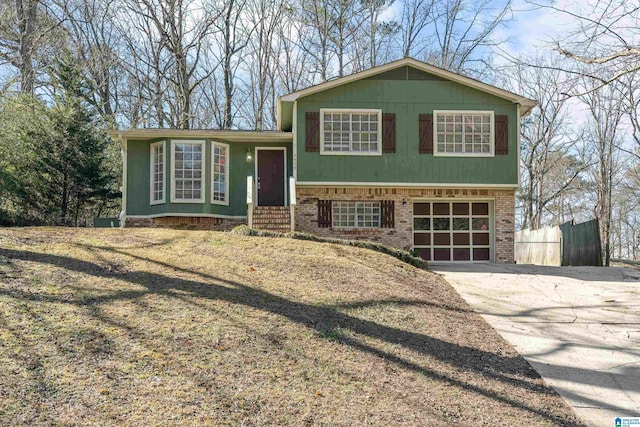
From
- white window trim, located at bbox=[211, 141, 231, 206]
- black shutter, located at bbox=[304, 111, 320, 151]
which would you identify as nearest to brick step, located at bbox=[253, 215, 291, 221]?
white window trim, located at bbox=[211, 141, 231, 206]

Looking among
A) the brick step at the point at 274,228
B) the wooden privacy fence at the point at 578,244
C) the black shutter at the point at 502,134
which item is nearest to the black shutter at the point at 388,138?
the black shutter at the point at 502,134

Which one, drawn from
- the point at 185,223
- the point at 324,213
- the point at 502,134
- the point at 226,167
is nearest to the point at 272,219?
the point at 324,213

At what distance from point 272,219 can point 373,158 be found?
3.34m

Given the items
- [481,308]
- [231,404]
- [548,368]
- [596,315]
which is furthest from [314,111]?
[231,404]

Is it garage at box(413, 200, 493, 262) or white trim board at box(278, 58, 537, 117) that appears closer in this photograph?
white trim board at box(278, 58, 537, 117)

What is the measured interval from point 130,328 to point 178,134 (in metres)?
10.8

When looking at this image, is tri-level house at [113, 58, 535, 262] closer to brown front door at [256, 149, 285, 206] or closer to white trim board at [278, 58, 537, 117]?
white trim board at [278, 58, 537, 117]

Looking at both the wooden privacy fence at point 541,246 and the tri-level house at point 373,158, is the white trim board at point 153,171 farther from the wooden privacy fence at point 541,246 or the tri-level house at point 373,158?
the wooden privacy fence at point 541,246

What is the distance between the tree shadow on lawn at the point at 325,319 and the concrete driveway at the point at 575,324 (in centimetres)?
42

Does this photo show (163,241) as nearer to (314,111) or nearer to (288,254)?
(288,254)

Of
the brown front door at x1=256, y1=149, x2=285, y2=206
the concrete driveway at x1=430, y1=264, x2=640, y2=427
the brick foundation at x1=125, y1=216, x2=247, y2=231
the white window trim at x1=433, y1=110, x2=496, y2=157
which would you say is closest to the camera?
the concrete driveway at x1=430, y1=264, x2=640, y2=427

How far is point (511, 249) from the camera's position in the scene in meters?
15.6

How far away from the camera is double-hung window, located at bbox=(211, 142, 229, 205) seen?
1548 centimetres

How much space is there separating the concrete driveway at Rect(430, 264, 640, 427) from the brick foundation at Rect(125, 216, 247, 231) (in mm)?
6301
